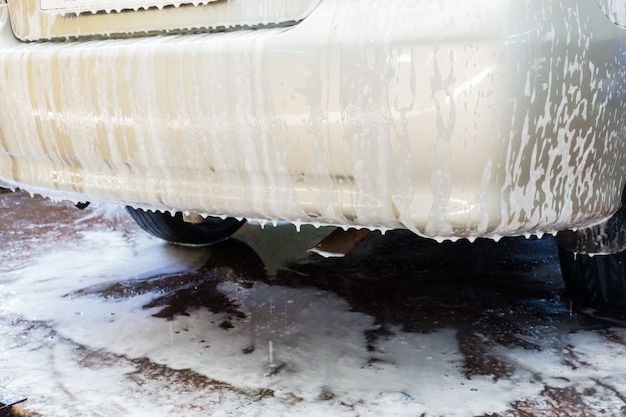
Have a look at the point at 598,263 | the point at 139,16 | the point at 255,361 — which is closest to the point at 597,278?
the point at 598,263

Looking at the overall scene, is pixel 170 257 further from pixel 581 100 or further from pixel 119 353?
pixel 581 100

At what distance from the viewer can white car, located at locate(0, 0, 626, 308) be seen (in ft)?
3.88

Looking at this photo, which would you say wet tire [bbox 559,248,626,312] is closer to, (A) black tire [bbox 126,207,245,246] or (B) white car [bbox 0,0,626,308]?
(B) white car [bbox 0,0,626,308]

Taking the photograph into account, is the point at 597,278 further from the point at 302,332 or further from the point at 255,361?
the point at 255,361

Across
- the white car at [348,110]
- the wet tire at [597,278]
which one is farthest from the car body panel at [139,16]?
the wet tire at [597,278]

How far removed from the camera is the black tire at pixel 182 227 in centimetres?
269

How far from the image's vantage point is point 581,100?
4.19 ft

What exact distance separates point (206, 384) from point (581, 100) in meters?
1.07

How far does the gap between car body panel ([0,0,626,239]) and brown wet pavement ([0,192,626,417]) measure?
0.45 metres

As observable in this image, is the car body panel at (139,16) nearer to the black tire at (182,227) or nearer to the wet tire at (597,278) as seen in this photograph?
the black tire at (182,227)

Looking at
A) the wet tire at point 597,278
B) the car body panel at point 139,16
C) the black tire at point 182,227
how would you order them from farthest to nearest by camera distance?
the black tire at point 182,227 → the wet tire at point 597,278 → the car body panel at point 139,16

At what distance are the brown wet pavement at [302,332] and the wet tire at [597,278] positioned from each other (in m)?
0.06

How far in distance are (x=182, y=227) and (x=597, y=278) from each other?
62.6 inches

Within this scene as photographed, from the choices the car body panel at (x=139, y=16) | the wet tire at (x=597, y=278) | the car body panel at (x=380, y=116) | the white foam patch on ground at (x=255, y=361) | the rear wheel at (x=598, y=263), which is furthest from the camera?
the wet tire at (x=597, y=278)
